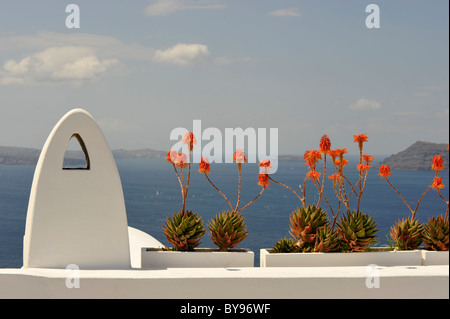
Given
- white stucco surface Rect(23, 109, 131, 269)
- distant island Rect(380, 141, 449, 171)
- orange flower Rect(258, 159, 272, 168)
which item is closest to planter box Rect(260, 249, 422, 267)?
orange flower Rect(258, 159, 272, 168)

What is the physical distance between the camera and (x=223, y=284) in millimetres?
6836

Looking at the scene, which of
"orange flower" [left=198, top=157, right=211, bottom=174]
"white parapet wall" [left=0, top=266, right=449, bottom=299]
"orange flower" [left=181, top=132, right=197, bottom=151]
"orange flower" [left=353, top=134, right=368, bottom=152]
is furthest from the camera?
"orange flower" [left=353, top=134, right=368, bottom=152]

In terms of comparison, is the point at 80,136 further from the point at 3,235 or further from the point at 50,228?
the point at 3,235

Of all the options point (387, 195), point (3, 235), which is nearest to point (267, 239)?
point (3, 235)

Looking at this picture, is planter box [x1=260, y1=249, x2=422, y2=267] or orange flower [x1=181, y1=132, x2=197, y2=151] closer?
planter box [x1=260, y1=249, x2=422, y2=267]

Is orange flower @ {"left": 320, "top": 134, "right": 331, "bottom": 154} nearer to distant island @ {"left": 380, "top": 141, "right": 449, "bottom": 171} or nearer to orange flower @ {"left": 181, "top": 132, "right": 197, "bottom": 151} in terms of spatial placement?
orange flower @ {"left": 181, "top": 132, "right": 197, "bottom": 151}

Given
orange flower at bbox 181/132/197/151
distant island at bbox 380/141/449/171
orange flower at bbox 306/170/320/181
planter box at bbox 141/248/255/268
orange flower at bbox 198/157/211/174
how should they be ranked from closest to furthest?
planter box at bbox 141/248/255/268 < orange flower at bbox 181/132/197/151 < orange flower at bbox 306/170/320/181 < orange flower at bbox 198/157/211/174 < distant island at bbox 380/141/449/171

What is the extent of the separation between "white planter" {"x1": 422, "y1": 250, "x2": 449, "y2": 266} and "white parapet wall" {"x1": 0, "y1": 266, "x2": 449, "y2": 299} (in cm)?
56

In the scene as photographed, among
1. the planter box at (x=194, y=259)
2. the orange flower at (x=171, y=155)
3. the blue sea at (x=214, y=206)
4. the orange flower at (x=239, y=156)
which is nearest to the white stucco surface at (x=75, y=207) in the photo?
the planter box at (x=194, y=259)

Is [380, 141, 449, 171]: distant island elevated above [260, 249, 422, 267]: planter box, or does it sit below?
above

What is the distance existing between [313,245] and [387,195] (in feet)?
353

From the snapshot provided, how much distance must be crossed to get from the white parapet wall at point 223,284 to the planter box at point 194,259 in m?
0.24

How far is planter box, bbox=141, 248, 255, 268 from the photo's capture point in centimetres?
740

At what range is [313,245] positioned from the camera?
25.5 feet
